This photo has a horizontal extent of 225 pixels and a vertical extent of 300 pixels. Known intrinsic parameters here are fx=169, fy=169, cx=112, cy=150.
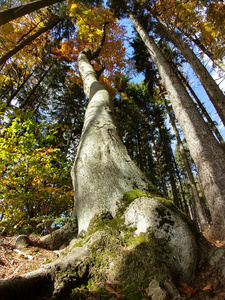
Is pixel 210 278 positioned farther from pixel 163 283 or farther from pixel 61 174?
pixel 61 174

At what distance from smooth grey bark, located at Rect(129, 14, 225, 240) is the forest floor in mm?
411

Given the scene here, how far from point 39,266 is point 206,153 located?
2.88 meters

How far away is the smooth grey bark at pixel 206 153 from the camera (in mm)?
2438

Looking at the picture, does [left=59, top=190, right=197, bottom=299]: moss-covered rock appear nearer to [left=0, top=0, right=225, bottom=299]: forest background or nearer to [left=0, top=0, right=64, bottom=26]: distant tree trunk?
[left=0, top=0, right=225, bottom=299]: forest background

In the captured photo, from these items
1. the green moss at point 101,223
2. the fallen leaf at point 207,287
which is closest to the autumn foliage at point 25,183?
the green moss at point 101,223

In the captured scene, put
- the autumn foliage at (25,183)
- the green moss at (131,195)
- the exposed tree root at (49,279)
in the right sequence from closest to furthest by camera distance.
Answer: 1. the exposed tree root at (49,279)
2. the green moss at (131,195)
3. the autumn foliage at (25,183)

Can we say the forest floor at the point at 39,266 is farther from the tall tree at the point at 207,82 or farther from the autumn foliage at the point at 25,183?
the tall tree at the point at 207,82

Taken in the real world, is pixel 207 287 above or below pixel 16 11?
below

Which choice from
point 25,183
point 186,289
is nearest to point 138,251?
point 186,289

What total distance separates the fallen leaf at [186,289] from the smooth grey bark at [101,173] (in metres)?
0.81

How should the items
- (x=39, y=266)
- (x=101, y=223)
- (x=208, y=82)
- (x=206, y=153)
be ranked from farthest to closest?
1. (x=208, y=82)
2. (x=206, y=153)
3. (x=39, y=266)
4. (x=101, y=223)

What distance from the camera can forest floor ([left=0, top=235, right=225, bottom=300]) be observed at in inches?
45.5

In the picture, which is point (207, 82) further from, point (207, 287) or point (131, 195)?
point (207, 287)

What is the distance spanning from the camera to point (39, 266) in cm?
183
